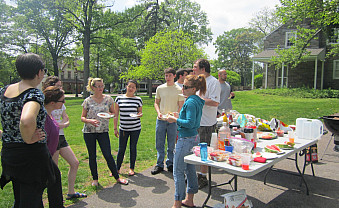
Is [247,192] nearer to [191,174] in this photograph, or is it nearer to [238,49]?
[191,174]

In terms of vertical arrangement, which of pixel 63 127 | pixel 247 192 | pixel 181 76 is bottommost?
pixel 247 192

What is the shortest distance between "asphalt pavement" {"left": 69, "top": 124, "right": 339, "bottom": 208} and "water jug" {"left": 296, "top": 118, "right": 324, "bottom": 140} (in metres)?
0.91

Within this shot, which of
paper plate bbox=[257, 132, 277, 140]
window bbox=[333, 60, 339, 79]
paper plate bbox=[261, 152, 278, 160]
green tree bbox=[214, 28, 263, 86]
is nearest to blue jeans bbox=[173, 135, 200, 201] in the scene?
paper plate bbox=[261, 152, 278, 160]

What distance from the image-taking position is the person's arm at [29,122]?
218cm

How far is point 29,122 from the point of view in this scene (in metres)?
2.19

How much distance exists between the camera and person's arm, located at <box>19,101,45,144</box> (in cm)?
218

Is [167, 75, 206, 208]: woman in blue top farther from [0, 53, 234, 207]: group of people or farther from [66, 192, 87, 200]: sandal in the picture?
[66, 192, 87, 200]: sandal

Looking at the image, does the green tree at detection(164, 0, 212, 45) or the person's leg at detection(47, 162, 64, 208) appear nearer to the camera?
the person's leg at detection(47, 162, 64, 208)

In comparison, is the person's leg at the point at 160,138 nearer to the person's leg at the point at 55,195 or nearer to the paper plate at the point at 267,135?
the paper plate at the point at 267,135

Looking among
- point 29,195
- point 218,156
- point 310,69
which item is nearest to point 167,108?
point 218,156

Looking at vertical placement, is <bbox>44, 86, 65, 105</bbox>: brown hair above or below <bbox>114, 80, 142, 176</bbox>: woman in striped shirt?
above

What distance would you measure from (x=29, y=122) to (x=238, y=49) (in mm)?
59730

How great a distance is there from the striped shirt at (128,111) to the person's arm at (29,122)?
8.45 feet

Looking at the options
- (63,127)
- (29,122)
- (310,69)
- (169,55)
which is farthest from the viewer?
(310,69)
